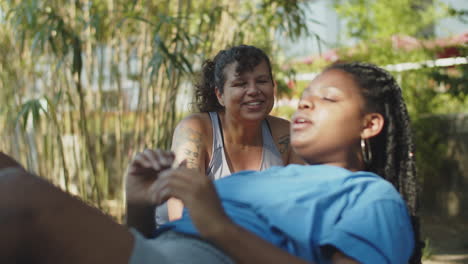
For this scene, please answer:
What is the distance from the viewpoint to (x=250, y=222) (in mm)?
1469

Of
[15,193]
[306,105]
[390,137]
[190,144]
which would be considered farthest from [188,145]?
[15,193]

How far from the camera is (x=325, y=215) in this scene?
4.73 feet

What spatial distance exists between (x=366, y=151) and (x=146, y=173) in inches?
26.5

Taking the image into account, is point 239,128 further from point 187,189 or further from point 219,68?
point 187,189

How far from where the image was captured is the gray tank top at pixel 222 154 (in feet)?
8.38

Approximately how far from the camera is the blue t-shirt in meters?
1.37

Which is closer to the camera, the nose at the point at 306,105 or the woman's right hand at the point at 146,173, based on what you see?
the woman's right hand at the point at 146,173

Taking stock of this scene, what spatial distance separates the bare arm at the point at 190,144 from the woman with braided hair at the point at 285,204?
0.80 metres

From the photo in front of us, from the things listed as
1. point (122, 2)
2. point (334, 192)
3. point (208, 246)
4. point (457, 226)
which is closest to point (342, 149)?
point (334, 192)

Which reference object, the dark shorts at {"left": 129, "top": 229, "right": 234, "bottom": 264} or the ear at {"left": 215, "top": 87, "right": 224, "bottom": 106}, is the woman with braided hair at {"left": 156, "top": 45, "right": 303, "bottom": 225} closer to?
the ear at {"left": 215, "top": 87, "right": 224, "bottom": 106}

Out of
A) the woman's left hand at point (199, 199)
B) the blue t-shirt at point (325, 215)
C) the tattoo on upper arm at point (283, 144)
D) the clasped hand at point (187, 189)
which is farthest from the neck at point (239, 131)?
the woman's left hand at point (199, 199)

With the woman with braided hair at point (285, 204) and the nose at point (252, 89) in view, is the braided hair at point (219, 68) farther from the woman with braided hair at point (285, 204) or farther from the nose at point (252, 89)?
the woman with braided hair at point (285, 204)

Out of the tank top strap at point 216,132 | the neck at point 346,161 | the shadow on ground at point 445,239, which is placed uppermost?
the neck at point 346,161

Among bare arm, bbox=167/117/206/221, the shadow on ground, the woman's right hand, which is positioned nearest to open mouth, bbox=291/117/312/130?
the woman's right hand
